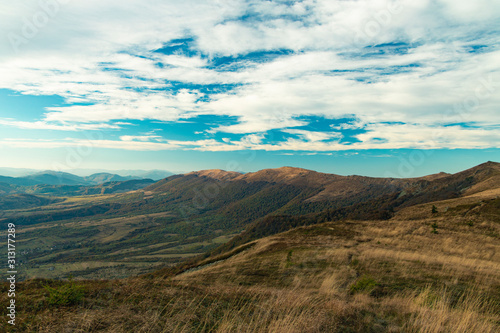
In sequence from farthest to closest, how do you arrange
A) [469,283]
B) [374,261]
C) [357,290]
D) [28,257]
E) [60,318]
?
[28,257] < [374,261] < [469,283] < [357,290] < [60,318]

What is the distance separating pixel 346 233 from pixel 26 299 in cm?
3208

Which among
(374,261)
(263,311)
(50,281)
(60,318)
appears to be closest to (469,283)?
(374,261)

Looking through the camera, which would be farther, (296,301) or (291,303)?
(296,301)

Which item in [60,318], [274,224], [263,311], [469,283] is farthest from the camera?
[274,224]

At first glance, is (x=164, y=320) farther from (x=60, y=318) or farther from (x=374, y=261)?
(x=374, y=261)

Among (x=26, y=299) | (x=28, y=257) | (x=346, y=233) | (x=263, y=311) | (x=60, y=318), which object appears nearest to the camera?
(x=60, y=318)

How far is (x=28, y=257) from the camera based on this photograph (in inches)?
6668

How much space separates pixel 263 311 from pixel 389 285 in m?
8.40

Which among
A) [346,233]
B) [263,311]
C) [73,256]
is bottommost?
[73,256]

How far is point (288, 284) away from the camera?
1388 centimetres

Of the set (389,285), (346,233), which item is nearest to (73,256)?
(346,233)

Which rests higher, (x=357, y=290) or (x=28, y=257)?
(x=357, y=290)

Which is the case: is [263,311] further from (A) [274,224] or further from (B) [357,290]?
(A) [274,224]

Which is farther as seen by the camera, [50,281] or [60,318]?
[50,281]
